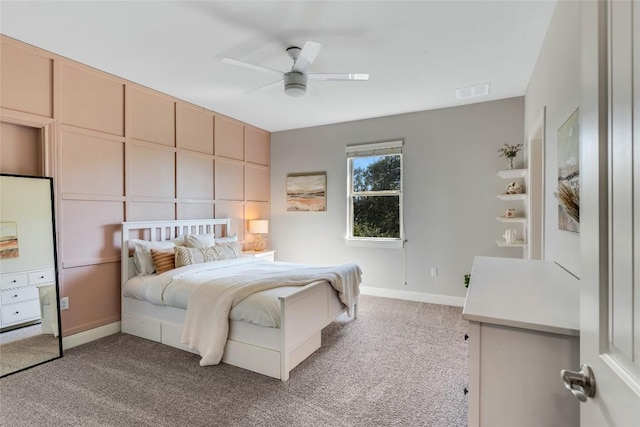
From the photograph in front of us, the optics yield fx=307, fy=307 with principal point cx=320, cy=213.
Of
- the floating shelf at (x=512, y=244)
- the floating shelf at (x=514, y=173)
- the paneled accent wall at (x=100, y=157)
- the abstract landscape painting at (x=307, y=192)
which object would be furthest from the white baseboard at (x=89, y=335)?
the floating shelf at (x=514, y=173)

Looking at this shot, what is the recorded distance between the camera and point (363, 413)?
6.60ft

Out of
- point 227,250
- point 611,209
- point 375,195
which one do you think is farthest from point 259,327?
point 375,195

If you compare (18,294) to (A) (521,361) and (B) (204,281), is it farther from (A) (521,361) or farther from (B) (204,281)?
(A) (521,361)

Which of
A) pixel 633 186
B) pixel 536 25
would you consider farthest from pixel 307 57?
pixel 633 186

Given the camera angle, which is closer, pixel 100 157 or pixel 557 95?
pixel 557 95

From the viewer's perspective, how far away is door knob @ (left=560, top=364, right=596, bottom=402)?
2.33ft

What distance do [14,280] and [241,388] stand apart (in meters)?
2.14

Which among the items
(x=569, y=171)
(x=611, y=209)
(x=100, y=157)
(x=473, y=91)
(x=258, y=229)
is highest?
(x=473, y=91)

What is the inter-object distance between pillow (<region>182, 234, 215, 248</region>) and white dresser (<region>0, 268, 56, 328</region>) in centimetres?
130

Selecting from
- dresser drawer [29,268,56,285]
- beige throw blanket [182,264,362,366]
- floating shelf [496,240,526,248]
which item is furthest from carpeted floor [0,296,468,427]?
floating shelf [496,240,526,248]

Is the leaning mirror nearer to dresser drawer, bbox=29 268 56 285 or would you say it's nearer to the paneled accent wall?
dresser drawer, bbox=29 268 56 285

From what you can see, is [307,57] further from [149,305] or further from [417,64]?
[149,305]

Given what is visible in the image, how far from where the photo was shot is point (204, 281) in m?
2.88

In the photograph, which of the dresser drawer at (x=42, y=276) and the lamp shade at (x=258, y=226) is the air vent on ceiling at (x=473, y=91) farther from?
the dresser drawer at (x=42, y=276)
